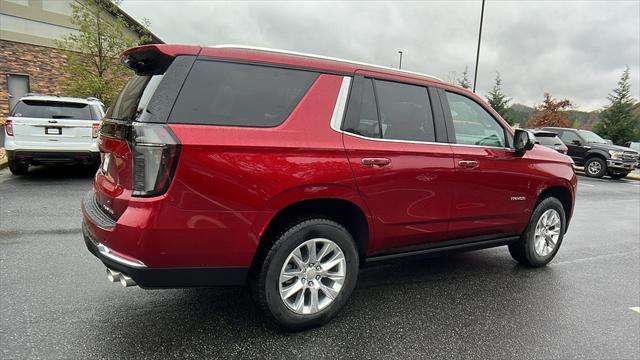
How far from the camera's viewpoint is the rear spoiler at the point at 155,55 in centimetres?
243

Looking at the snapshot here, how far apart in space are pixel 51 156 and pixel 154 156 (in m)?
6.76

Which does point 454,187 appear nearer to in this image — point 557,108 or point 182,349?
point 182,349

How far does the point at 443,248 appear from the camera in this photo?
3.56 meters

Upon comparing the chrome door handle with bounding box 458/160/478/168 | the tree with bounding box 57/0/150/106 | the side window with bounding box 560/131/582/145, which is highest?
the tree with bounding box 57/0/150/106

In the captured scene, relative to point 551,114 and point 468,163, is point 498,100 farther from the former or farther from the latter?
point 468,163

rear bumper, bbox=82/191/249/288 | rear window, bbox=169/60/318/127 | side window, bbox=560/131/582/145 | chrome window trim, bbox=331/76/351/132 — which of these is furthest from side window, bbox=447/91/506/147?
side window, bbox=560/131/582/145

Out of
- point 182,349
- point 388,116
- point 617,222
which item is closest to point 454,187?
point 388,116

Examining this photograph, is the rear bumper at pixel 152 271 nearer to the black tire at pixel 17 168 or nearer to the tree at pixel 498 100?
the black tire at pixel 17 168

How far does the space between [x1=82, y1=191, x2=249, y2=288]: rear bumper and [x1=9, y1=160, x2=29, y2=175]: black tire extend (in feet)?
22.9

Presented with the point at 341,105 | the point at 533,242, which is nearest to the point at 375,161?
the point at 341,105

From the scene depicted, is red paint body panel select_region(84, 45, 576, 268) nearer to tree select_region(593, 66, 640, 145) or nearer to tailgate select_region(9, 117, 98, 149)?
tailgate select_region(9, 117, 98, 149)

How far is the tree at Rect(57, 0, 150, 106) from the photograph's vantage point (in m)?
14.5

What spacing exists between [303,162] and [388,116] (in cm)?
90

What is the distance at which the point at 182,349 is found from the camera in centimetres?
255
